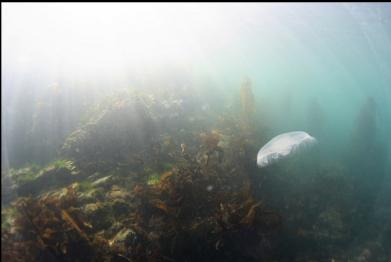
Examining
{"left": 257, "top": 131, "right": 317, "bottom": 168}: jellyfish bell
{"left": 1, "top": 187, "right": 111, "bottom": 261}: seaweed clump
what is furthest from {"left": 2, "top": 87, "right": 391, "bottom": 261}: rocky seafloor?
{"left": 257, "top": 131, "right": 317, "bottom": 168}: jellyfish bell

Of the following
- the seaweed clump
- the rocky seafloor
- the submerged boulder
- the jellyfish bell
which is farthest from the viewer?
the submerged boulder

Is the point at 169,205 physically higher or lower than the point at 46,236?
lower

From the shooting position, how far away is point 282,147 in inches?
366

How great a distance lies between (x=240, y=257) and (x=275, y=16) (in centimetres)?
3251

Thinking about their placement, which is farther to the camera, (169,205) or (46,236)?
(169,205)

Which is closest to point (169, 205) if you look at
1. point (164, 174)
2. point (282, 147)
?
point (164, 174)

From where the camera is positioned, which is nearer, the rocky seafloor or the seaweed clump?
the seaweed clump

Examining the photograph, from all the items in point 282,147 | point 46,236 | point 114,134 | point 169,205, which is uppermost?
point 114,134

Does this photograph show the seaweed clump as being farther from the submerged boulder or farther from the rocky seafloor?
the submerged boulder

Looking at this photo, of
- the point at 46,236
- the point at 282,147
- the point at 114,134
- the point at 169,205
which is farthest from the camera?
the point at 114,134

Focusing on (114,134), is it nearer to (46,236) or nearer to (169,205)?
(169,205)

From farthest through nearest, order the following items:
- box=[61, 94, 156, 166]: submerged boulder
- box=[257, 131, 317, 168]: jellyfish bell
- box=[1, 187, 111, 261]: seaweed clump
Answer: box=[61, 94, 156, 166]: submerged boulder, box=[257, 131, 317, 168]: jellyfish bell, box=[1, 187, 111, 261]: seaweed clump

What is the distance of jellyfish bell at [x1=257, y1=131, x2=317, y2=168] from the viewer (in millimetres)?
8752

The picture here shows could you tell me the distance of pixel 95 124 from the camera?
10109mm
